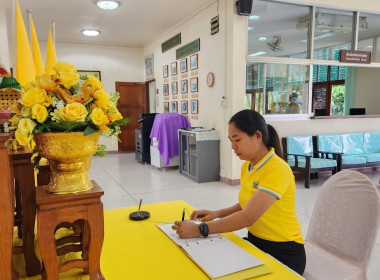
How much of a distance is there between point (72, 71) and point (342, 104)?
9.90m

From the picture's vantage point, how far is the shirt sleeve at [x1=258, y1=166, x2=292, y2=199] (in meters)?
1.38

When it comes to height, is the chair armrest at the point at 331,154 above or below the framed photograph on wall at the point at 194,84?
below

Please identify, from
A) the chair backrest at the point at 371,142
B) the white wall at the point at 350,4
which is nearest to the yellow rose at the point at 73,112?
the white wall at the point at 350,4

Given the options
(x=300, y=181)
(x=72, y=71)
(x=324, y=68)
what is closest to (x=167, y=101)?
(x=300, y=181)

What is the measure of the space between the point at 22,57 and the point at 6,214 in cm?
104

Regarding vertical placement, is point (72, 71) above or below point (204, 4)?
below

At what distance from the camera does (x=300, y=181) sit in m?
5.63

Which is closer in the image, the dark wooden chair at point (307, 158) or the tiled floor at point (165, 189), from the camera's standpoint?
the tiled floor at point (165, 189)

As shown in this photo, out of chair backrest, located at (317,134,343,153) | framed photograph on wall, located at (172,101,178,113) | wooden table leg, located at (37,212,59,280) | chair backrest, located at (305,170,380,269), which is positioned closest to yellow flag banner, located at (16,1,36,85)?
wooden table leg, located at (37,212,59,280)

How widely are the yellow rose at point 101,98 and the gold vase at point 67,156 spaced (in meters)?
0.10

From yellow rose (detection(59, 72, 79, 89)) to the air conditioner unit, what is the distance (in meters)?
5.94

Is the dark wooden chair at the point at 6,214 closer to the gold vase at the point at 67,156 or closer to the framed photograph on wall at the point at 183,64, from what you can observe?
the gold vase at the point at 67,156

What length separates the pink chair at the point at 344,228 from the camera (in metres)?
1.43

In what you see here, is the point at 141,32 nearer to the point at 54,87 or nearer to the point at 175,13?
the point at 175,13
